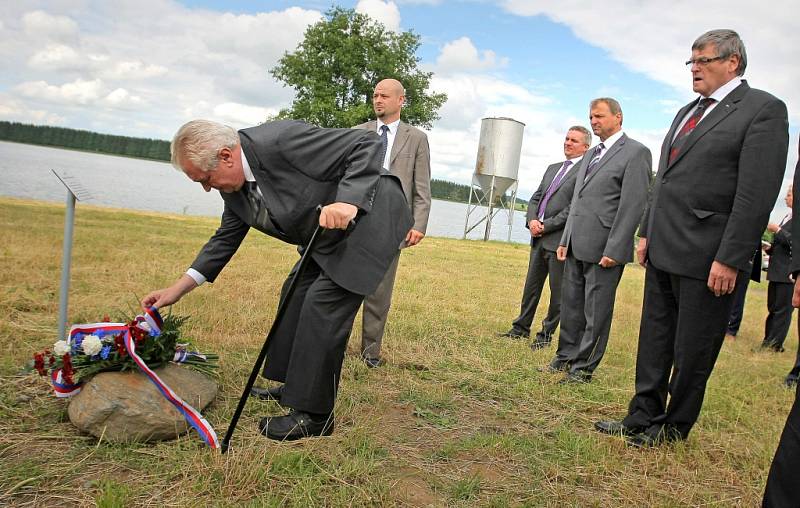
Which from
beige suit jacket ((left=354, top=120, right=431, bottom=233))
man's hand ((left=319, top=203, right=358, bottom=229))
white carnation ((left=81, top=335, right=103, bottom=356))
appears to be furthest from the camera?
beige suit jacket ((left=354, top=120, right=431, bottom=233))

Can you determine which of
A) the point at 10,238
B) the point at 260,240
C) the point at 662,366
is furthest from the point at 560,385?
the point at 260,240

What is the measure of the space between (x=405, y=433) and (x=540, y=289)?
3720mm

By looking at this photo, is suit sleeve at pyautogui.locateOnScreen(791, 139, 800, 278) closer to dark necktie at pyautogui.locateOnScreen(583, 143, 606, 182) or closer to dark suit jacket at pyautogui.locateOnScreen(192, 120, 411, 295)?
dark suit jacket at pyautogui.locateOnScreen(192, 120, 411, 295)

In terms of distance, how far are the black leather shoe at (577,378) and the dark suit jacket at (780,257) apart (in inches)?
158

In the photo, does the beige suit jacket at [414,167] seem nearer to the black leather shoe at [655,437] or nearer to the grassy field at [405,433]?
the grassy field at [405,433]

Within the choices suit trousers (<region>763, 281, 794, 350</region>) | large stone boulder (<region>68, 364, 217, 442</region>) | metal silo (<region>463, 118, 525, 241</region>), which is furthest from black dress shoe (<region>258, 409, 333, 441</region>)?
metal silo (<region>463, 118, 525, 241</region>)

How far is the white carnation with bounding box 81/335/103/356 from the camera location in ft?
10.8

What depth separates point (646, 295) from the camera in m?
3.92

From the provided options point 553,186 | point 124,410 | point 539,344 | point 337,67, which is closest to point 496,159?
point 337,67

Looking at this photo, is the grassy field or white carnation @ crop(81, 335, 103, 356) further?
white carnation @ crop(81, 335, 103, 356)

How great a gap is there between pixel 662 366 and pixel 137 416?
10.1 feet

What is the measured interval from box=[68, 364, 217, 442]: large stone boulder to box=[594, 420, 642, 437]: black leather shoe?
2.60 metres

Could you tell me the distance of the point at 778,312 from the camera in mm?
7941

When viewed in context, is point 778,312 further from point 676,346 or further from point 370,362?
point 370,362
